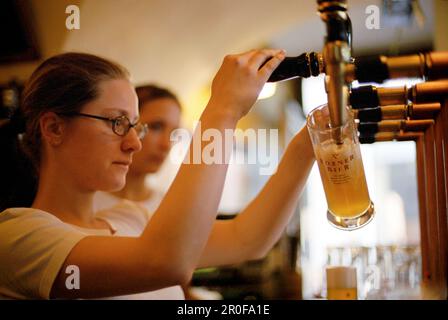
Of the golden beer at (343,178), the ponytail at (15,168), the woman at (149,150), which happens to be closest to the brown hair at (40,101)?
the ponytail at (15,168)

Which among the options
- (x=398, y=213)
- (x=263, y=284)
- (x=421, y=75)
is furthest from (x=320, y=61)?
(x=398, y=213)

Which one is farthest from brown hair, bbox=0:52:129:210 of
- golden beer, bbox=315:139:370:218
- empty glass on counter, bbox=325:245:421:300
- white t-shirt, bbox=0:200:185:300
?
empty glass on counter, bbox=325:245:421:300

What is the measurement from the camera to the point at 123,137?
844 mm

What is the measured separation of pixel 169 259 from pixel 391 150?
3.32 m

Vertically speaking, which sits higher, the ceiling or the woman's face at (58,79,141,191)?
the ceiling

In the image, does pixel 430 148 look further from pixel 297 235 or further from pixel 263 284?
pixel 297 235

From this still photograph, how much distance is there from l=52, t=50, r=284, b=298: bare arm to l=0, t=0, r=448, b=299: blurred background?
26 cm

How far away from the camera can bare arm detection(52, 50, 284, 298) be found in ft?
1.93

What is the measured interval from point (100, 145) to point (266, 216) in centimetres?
31

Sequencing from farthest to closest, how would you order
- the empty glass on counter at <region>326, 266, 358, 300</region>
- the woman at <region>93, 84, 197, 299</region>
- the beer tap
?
the woman at <region>93, 84, 197, 299</region> < the empty glass on counter at <region>326, 266, 358, 300</region> < the beer tap

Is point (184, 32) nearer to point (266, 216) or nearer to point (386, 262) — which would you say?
point (266, 216)

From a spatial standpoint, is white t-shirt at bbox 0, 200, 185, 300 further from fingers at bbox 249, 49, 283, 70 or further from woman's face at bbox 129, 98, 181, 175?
woman's face at bbox 129, 98, 181, 175

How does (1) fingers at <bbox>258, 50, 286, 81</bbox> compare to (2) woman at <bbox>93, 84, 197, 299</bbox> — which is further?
(2) woman at <bbox>93, 84, 197, 299</bbox>

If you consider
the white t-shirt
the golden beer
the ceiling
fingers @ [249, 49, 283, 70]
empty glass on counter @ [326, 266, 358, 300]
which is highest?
the ceiling
